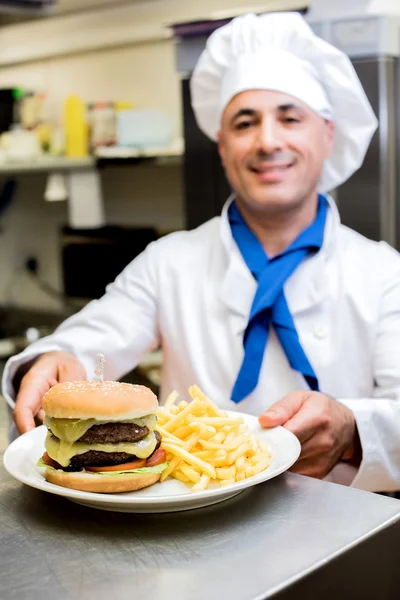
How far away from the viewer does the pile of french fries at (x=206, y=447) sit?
3.02 ft

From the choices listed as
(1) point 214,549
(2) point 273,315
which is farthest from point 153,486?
(2) point 273,315

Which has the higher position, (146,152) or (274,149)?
(274,149)

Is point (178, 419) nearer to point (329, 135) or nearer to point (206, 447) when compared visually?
point (206, 447)

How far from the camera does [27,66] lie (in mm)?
4215

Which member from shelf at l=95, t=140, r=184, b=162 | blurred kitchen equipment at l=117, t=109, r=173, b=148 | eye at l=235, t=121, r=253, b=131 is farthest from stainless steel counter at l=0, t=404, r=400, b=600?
blurred kitchen equipment at l=117, t=109, r=173, b=148

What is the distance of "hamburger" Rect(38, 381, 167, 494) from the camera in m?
0.89

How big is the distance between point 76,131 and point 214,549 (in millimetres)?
3037

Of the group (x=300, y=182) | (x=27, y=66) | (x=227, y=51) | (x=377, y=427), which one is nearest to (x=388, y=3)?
(x=227, y=51)

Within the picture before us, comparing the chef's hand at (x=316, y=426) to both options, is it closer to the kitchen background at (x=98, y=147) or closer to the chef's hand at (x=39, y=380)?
the chef's hand at (x=39, y=380)

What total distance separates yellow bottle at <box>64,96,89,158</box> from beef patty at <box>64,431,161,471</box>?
287cm

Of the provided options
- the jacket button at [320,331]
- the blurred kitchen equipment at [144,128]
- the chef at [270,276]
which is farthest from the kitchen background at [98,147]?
the jacket button at [320,331]

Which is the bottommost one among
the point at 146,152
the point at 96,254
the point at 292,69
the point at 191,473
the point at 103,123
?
the point at 96,254

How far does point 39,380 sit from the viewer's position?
1.38 meters

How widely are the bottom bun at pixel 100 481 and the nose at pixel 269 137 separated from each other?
1.03 metres
